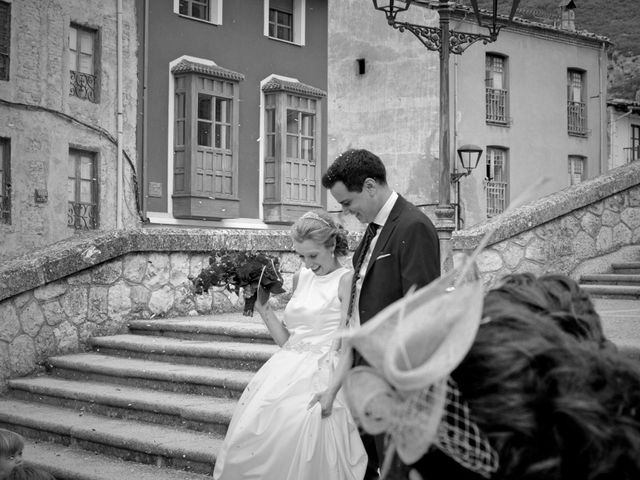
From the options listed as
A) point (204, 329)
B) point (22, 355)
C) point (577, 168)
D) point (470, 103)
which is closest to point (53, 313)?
point (22, 355)

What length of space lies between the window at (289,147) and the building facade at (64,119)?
472 cm

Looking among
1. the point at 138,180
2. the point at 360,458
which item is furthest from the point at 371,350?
the point at 138,180

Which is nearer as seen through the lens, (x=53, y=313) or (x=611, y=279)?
(x=53, y=313)

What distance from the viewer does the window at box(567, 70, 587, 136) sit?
3669cm

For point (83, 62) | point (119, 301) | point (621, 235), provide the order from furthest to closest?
1. point (83, 62)
2. point (621, 235)
3. point (119, 301)

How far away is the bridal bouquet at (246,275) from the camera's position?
5.77m

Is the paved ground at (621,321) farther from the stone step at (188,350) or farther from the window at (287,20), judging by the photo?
the window at (287,20)

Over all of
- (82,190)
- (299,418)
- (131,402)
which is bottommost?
(131,402)

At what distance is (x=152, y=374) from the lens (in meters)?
8.18

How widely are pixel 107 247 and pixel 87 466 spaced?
3.05 m

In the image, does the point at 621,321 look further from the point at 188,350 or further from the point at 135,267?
the point at 135,267

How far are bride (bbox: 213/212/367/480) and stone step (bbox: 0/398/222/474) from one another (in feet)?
3.61

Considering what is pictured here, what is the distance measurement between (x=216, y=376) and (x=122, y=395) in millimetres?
868

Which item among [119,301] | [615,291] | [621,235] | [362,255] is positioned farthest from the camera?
[621,235]
